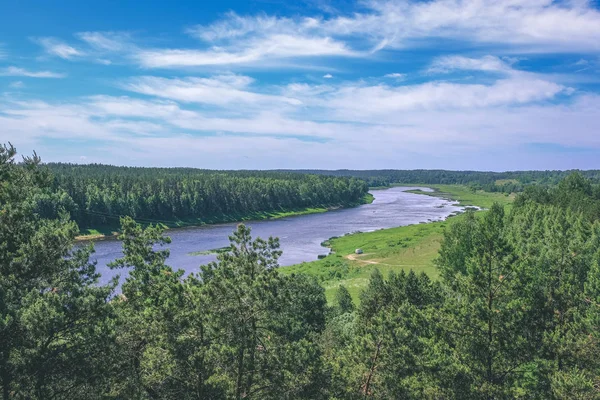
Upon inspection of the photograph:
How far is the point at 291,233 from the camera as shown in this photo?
4109 inches

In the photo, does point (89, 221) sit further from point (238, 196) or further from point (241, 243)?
point (241, 243)

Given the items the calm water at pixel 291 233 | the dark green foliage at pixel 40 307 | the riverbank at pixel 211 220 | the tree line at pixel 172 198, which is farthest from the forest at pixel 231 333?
the tree line at pixel 172 198

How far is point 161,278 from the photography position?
17844 mm

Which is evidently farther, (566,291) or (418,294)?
(418,294)

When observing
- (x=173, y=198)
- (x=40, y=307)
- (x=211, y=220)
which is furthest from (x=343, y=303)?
(x=173, y=198)

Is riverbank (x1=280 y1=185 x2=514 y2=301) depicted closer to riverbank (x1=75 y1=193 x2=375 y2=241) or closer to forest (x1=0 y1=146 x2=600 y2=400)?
forest (x1=0 y1=146 x2=600 y2=400)

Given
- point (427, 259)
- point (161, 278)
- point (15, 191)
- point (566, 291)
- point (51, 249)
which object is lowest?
point (427, 259)

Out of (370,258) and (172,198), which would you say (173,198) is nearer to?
(172,198)

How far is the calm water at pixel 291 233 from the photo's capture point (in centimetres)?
7388

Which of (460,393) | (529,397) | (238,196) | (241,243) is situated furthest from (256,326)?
(238,196)

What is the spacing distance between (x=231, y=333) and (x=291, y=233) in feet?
292

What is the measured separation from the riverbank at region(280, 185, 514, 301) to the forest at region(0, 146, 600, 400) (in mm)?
30501

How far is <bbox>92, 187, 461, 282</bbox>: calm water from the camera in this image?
73.9 meters

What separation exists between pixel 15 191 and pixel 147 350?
7238 millimetres
